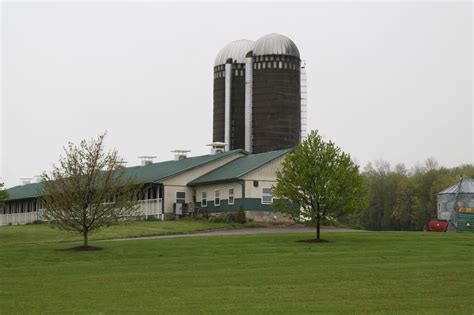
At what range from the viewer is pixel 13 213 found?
75.8 metres

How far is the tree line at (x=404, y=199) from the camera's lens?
280ft

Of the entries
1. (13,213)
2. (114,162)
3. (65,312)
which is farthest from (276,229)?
(13,213)

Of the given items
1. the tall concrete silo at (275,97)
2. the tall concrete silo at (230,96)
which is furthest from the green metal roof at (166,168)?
the tall concrete silo at (275,97)

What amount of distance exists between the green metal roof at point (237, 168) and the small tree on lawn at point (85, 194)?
50.0 ft

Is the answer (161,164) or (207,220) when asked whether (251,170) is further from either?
(161,164)

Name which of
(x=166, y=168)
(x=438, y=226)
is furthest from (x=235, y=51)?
(x=438, y=226)

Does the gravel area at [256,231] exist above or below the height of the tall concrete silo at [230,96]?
below

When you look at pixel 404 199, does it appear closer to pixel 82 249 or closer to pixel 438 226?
pixel 438 226

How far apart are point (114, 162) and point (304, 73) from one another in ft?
114

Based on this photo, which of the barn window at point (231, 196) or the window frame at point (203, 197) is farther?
the window frame at point (203, 197)

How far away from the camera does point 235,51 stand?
70.9 meters

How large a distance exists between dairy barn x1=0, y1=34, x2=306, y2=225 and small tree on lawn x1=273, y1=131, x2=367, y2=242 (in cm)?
1249

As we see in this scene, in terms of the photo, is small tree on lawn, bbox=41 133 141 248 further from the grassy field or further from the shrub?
the shrub

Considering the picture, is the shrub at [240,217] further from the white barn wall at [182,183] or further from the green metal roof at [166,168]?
the green metal roof at [166,168]
